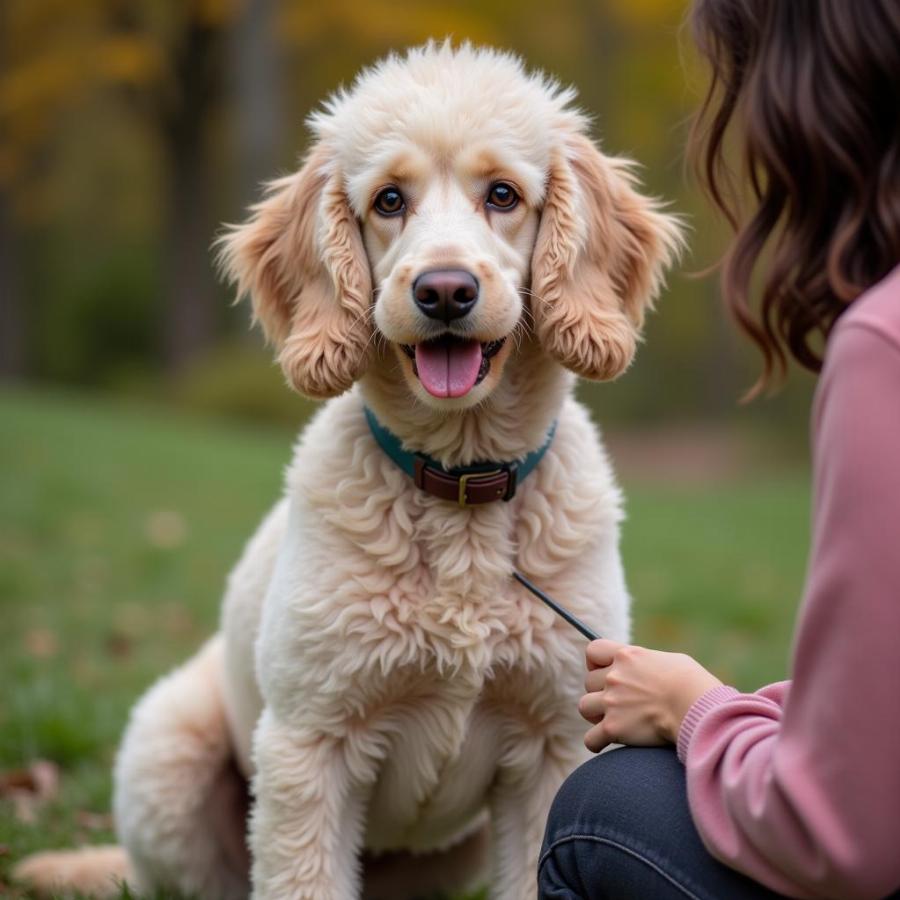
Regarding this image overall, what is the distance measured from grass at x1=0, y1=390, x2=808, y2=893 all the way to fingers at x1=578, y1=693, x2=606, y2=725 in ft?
5.36

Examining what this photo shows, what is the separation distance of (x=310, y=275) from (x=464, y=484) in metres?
0.61

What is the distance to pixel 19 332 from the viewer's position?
22.5 meters

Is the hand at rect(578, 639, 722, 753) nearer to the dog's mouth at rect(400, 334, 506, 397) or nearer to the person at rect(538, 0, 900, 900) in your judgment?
the person at rect(538, 0, 900, 900)

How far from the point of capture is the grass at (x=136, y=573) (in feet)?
13.6

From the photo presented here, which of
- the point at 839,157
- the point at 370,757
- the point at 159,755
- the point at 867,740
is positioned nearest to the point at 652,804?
the point at 867,740

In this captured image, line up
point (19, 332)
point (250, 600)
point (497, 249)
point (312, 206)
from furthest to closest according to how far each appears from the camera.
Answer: point (19, 332)
point (250, 600)
point (312, 206)
point (497, 249)

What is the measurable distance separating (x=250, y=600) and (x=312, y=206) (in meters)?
0.96

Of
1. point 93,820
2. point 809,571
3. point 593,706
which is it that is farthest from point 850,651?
point 93,820

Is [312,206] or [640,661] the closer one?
[640,661]

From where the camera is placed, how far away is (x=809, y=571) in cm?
171

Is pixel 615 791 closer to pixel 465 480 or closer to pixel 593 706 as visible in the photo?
pixel 593 706

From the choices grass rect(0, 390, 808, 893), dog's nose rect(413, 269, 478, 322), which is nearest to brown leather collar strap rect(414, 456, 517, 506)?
dog's nose rect(413, 269, 478, 322)

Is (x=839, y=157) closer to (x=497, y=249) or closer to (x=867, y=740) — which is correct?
(x=867, y=740)

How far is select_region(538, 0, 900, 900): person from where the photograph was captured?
161 centimetres
